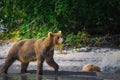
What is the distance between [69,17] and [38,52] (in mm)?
5322

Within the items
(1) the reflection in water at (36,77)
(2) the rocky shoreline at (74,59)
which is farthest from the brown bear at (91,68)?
(1) the reflection in water at (36,77)

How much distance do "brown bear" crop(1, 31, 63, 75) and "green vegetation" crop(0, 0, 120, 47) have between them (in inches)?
159

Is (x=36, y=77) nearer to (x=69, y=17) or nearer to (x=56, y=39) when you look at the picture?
(x=56, y=39)

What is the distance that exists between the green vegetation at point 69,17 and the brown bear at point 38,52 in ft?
13.3

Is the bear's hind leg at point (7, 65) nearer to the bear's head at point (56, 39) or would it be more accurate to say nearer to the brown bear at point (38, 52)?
the brown bear at point (38, 52)

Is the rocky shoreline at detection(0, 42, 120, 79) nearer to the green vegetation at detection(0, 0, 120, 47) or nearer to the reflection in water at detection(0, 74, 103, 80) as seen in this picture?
the reflection in water at detection(0, 74, 103, 80)

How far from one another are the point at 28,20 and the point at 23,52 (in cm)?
520

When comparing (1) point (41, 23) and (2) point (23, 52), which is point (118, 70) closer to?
(2) point (23, 52)

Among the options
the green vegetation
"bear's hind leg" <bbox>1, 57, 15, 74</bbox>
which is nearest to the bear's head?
"bear's hind leg" <bbox>1, 57, 15, 74</bbox>

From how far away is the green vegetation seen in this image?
15453 millimetres

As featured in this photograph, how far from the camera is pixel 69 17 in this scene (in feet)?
52.2

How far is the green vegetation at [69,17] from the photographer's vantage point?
15.5 meters

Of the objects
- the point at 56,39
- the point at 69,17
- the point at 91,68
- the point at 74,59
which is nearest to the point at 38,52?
the point at 56,39

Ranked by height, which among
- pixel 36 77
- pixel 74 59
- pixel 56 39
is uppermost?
pixel 56 39
